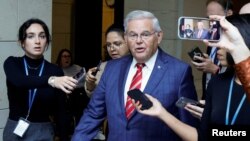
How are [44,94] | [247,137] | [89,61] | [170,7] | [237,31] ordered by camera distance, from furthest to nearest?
[89,61] < [170,7] < [44,94] < [247,137] < [237,31]

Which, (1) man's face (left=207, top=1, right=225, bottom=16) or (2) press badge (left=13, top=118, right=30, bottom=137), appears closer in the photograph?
(2) press badge (left=13, top=118, right=30, bottom=137)

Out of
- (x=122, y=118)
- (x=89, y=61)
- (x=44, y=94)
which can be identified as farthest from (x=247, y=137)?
(x=89, y=61)

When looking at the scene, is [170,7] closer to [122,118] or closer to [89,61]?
[89,61]

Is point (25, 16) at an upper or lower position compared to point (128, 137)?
upper

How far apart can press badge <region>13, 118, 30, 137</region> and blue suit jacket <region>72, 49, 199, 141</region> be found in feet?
1.89

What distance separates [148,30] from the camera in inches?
112

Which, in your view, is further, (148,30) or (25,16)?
(25,16)

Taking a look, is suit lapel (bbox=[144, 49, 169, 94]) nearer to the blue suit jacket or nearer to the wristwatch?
the blue suit jacket

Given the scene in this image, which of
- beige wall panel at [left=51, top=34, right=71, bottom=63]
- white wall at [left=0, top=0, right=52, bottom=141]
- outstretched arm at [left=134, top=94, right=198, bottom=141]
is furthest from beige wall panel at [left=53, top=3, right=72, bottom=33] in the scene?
outstretched arm at [left=134, top=94, right=198, bottom=141]

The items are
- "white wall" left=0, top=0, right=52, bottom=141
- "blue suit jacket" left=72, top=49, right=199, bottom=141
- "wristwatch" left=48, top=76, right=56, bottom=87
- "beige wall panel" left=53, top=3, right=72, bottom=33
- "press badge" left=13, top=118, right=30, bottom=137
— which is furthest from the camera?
"beige wall panel" left=53, top=3, right=72, bottom=33

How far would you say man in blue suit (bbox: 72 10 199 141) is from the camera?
8.98ft

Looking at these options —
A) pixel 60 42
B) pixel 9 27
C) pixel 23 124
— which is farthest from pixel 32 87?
pixel 60 42

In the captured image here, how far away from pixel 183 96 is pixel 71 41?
7.23 m

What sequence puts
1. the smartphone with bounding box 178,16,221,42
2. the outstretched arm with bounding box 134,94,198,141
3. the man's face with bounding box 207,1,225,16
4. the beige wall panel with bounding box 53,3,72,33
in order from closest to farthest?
the smartphone with bounding box 178,16,221,42 → the outstretched arm with bounding box 134,94,198,141 → the man's face with bounding box 207,1,225,16 → the beige wall panel with bounding box 53,3,72,33
